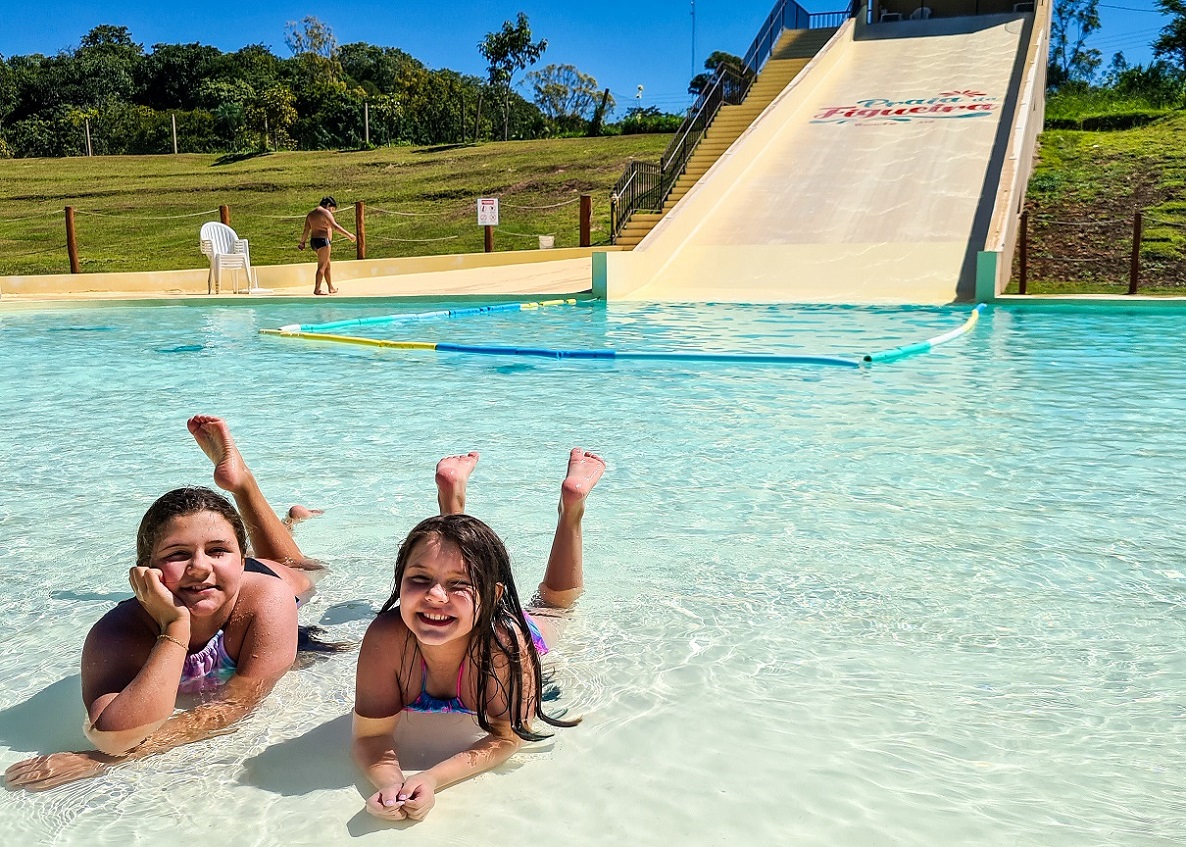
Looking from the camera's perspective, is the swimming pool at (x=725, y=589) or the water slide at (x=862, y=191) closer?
the swimming pool at (x=725, y=589)

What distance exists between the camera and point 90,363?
873cm

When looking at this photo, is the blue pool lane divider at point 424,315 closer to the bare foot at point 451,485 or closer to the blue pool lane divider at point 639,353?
the blue pool lane divider at point 639,353

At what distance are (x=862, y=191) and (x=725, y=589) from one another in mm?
13426

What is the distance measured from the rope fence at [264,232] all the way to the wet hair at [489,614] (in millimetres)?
16143

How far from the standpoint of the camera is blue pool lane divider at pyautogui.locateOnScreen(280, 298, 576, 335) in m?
10.7

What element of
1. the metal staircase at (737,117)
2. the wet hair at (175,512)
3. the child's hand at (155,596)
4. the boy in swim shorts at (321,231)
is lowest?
the child's hand at (155,596)

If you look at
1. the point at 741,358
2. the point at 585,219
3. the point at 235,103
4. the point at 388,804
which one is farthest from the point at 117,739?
the point at 235,103

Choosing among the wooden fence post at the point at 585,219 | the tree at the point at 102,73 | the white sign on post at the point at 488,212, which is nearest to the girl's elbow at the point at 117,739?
the white sign on post at the point at 488,212

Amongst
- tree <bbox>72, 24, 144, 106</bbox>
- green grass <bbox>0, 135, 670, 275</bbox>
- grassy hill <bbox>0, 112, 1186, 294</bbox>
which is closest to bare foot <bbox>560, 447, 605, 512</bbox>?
grassy hill <bbox>0, 112, 1186, 294</bbox>

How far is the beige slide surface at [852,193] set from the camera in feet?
44.9

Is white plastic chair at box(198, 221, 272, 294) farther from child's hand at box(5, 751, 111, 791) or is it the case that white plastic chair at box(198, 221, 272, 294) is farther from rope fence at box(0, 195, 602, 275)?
child's hand at box(5, 751, 111, 791)

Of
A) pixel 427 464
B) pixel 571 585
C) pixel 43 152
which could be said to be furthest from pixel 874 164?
pixel 43 152

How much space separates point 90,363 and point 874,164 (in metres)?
12.1

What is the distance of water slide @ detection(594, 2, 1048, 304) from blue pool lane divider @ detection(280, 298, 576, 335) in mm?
965
